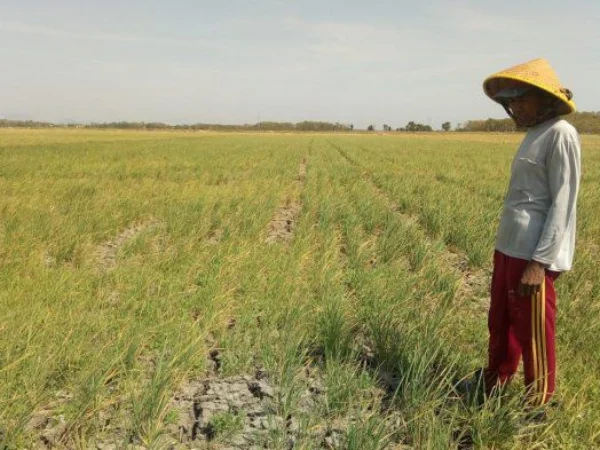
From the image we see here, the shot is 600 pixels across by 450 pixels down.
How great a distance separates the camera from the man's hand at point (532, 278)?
191 cm

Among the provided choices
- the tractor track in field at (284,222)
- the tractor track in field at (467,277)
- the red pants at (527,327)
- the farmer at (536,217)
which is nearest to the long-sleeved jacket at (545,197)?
the farmer at (536,217)

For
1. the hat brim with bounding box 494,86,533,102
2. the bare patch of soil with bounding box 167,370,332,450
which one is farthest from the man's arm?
the bare patch of soil with bounding box 167,370,332,450

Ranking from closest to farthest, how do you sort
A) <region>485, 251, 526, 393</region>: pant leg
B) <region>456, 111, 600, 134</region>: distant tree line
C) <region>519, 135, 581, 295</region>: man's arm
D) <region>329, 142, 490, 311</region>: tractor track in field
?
1. <region>519, 135, 581, 295</region>: man's arm
2. <region>485, 251, 526, 393</region>: pant leg
3. <region>329, 142, 490, 311</region>: tractor track in field
4. <region>456, 111, 600, 134</region>: distant tree line

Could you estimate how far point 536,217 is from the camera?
1.99 m

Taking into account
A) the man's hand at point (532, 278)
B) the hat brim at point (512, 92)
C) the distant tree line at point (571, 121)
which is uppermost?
the distant tree line at point (571, 121)

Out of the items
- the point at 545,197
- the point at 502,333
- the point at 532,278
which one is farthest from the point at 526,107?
the point at 502,333

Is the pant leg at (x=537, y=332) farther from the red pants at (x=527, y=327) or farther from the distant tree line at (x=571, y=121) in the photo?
the distant tree line at (x=571, y=121)

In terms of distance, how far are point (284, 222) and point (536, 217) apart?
503 centimetres

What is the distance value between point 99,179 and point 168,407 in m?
9.71

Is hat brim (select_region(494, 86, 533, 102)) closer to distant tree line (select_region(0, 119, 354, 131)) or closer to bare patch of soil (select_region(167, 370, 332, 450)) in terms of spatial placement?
bare patch of soil (select_region(167, 370, 332, 450))

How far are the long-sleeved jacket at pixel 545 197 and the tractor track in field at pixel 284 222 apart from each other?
11.1 feet

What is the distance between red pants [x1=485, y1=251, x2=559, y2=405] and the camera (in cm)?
199

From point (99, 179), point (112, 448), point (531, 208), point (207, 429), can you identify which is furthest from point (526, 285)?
point (99, 179)

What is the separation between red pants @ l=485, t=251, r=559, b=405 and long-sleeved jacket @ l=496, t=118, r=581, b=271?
10 centimetres
